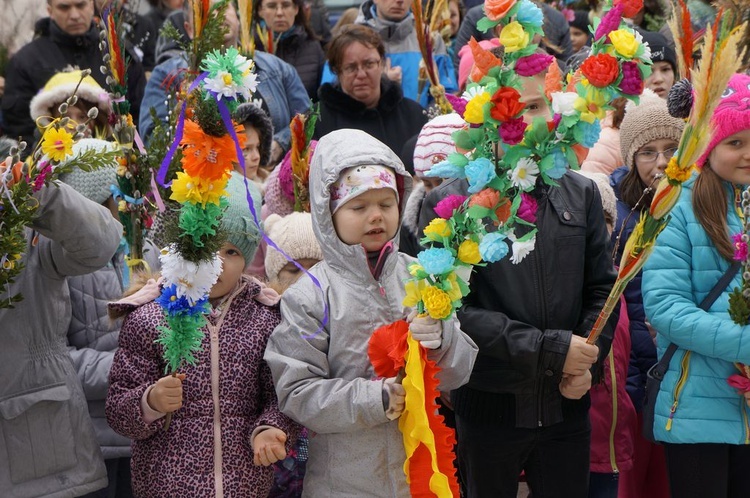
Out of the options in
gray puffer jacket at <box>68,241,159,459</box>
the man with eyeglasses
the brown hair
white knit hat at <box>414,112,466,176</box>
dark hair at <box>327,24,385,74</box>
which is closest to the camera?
gray puffer jacket at <box>68,241,159,459</box>

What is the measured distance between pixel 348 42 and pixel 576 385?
3.23 metres

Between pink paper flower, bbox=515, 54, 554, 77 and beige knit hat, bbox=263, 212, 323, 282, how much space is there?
1698 mm

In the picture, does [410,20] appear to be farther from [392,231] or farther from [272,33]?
[392,231]

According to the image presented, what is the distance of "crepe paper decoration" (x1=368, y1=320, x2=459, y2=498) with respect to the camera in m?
3.39

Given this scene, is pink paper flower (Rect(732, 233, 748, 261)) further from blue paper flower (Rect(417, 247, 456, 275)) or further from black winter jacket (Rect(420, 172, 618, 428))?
blue paper flower (Rect(417, 247, 456, 275))

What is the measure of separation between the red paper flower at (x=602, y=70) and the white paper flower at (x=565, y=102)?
8 centimetres

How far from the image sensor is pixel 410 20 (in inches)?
297

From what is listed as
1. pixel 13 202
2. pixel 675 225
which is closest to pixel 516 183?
pixel 675 225

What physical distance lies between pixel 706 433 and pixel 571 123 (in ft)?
5.14

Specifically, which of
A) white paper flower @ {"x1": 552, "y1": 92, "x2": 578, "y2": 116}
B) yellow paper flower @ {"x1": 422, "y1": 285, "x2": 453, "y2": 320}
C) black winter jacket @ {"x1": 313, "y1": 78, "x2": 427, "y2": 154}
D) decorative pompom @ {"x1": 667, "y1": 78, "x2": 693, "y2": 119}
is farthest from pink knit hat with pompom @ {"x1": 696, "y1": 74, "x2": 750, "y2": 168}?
black winter jacket @ {"x1": 313, "y1": 78, "x2": 427, "y2": 154}

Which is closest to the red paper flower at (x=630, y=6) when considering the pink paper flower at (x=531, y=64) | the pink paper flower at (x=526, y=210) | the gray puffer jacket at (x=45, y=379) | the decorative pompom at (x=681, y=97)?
the pink paper flower at (x=531, y=64)

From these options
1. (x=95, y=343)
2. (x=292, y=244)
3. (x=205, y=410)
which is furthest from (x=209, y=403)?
(x=292, y=244)

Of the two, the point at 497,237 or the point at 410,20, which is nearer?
the point at 497,237

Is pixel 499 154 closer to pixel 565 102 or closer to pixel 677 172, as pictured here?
pixel 565 102
